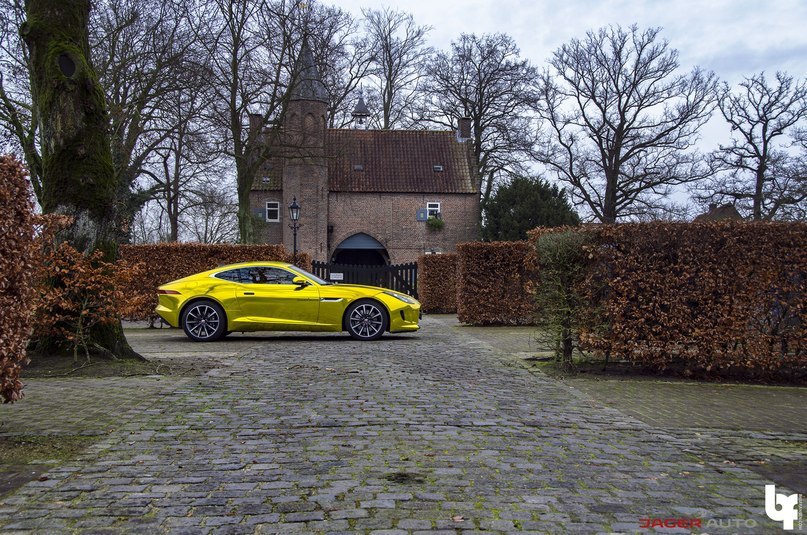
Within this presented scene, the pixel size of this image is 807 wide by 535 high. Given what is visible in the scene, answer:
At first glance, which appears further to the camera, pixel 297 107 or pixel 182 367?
pixel 297 107

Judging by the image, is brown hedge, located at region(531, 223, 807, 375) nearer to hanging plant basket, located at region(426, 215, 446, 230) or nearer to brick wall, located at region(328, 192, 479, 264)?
hanging plant basket, located at region(426, 215, 446, 230)

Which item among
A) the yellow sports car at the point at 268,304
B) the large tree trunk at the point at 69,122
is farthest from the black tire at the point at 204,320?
the large tree trunk at the point at 69,122

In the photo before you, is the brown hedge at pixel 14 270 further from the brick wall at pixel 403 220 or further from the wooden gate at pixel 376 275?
the brick wall at pixel 403 220

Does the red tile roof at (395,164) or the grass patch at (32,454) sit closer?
the grass patch at (32,454)

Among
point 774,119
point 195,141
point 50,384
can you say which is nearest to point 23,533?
point 50,384

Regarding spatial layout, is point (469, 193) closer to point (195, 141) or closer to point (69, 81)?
point (195, 141)

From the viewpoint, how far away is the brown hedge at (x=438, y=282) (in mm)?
26141

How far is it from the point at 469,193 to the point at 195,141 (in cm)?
2378

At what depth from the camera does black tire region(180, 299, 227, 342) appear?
13.9 metres

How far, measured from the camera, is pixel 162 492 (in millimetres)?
4492

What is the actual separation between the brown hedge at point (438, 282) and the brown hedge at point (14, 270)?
20724 mm

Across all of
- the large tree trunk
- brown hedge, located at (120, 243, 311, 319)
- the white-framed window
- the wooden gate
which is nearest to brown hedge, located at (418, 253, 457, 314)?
the wooden gate
